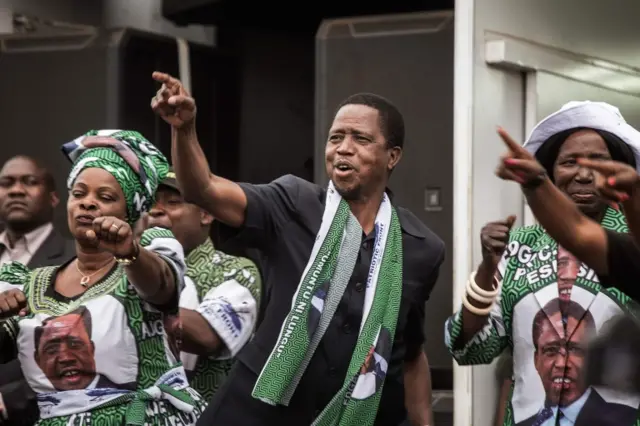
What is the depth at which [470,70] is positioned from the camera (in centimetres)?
Answer: 601

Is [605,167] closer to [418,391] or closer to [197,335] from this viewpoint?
[418,391]

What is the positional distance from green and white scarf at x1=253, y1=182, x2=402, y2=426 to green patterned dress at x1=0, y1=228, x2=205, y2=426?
413 millimetres

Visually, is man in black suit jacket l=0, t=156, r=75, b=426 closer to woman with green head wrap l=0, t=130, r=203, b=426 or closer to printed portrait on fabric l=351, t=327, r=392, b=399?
woman with green head wrap l=0, t=130, r=203, b=426

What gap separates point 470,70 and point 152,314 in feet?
6.36

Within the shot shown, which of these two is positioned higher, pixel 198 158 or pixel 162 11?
pixel 162 11

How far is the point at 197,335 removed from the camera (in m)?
5.64

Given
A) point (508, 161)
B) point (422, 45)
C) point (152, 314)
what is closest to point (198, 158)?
point (152, 314)

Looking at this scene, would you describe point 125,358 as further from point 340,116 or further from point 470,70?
point 470,70

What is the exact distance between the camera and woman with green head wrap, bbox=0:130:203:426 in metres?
4.58

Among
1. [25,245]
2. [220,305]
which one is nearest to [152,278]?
[220,305]

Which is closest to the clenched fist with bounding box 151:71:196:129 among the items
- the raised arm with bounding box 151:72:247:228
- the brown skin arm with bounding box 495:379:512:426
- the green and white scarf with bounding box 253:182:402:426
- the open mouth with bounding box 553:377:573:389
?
the raised arm with bounding box 151:72:247:228

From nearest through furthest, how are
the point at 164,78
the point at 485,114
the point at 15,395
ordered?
1. the point at 164,78
2. the point at 15,395
3. the point at 485,114

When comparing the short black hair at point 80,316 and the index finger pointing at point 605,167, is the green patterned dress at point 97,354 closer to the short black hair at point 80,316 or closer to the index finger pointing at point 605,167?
the short black hair at point 80,316

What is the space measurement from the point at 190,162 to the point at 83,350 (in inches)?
29.7
